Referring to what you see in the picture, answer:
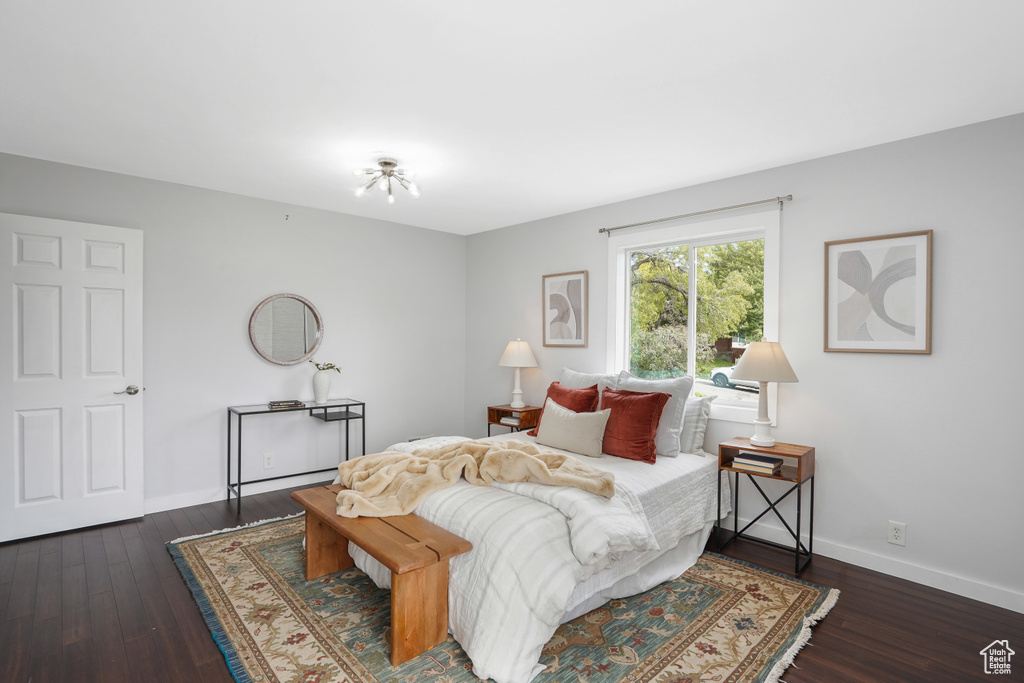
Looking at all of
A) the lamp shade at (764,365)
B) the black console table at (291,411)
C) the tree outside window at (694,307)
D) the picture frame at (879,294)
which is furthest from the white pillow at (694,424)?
the black console table at (291,411)

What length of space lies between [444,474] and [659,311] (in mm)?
2373

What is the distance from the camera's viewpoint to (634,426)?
3348 mm

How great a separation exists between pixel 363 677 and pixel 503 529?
30.6 inches

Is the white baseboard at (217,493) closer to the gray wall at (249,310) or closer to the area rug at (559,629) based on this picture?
the gray wall at (249,310)

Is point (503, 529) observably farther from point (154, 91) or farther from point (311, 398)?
point (311, 398)

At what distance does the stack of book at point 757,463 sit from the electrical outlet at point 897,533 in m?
0.66

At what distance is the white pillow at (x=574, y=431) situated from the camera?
11.0 feet

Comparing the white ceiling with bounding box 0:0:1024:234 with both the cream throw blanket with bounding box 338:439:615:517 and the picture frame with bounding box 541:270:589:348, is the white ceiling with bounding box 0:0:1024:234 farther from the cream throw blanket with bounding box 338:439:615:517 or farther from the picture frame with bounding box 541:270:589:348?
the cream throw blanket with bounding box 338:439:615:517

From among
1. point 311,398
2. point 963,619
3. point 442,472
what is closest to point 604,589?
point 442,472

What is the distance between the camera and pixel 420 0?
1796mm

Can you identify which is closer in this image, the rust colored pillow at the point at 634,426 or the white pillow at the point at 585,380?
the rust colored pillow at the point at 634,426

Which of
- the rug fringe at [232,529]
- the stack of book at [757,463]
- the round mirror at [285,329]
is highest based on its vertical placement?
the round mirror at [285,329]

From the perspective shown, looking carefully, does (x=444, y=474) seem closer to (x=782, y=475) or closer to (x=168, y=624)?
(x=168, y=624)

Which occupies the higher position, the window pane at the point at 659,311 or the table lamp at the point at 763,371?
the window pane at the point at 659,311
